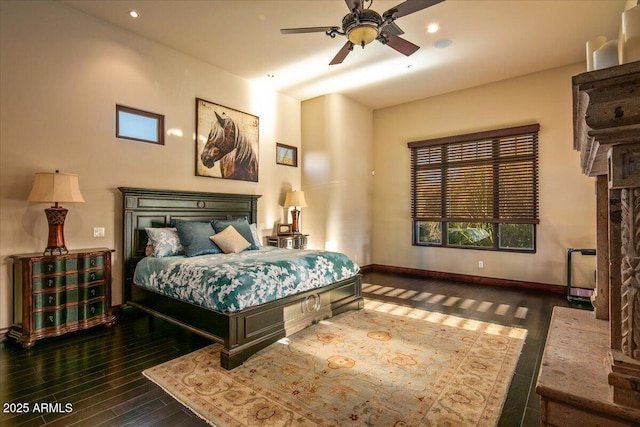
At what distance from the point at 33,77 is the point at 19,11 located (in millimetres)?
650

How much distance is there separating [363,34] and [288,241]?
360 centimetres

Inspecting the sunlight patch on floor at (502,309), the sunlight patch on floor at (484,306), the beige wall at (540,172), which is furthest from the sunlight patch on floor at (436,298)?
the beige wall at (540,172)

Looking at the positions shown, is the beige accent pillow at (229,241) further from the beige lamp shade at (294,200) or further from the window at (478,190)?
the window at (478,190)

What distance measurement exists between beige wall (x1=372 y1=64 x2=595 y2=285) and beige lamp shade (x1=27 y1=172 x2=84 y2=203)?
548 cm

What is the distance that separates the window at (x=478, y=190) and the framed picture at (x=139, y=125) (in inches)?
185

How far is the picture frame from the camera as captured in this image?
5.78 meters

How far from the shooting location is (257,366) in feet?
8.58

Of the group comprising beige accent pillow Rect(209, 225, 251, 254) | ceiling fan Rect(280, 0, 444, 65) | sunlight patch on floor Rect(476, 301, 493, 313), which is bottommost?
sunlight patch on floor Rect(476, 301, 493, 313)

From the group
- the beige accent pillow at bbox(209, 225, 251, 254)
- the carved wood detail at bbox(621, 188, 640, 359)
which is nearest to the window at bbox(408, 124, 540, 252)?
the beige accent pillow at bbox(209, 225, 251, 254)

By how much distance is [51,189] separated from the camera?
10.2 ft

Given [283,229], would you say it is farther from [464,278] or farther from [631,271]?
[631,271]

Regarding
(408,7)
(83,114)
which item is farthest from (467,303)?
(83,114)

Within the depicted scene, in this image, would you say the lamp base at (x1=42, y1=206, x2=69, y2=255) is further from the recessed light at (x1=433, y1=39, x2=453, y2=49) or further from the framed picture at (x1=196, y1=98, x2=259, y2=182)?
the recessed light at (x1=433, y1=39, x2=453, y2=49)

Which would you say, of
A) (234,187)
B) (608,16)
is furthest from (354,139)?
(608,16)
